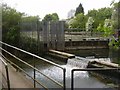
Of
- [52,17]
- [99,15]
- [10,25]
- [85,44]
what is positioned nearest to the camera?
[10,25]

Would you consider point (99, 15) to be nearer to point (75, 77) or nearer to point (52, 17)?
point (52, 17)

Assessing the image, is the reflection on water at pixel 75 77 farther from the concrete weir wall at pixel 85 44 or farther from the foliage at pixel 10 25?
the concrete weir wall at pixel 85 44

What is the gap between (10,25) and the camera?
18578 mm

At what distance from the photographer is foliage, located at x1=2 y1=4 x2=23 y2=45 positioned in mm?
17938

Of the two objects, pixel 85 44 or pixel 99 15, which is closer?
pixel 85 44

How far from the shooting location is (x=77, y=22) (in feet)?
125

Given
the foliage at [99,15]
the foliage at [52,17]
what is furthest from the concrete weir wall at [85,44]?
the foliage at [52,17]

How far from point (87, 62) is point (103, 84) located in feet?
11.3

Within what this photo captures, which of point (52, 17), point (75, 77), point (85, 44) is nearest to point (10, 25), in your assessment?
point (85, 44)

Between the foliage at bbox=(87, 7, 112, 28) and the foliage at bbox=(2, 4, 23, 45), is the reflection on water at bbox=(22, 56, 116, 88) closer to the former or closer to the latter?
the foliage at bbox=(2, 4, 23, 45)

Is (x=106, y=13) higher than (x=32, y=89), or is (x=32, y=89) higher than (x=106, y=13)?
(x=106, y=13)

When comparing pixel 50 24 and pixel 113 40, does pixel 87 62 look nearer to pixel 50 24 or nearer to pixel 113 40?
pixel 50 24

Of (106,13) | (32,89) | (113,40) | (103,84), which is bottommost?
(103,84)

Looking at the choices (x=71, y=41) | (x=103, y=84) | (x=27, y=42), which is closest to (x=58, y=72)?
(x=103, y=84)
